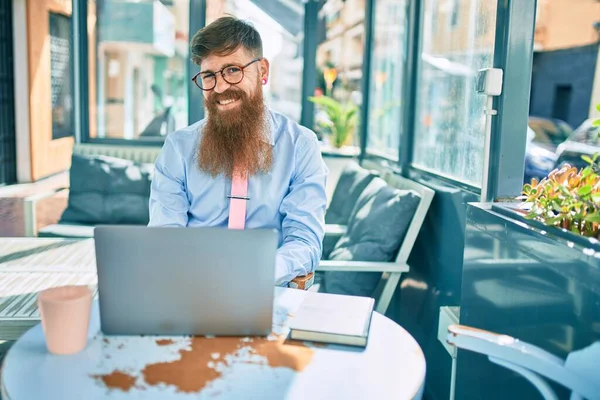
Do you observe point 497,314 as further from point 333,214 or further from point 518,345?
point 333,214

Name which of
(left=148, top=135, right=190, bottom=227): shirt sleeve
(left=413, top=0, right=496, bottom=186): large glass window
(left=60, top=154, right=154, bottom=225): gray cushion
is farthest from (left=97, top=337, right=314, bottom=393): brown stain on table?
(left=60, top=154, right=154, bottom=225): gray cushion

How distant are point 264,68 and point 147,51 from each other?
488 centimetres

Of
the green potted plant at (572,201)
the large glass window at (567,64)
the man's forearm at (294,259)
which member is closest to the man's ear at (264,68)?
the man's forearm at (294,259)

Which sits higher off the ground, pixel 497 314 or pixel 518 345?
pixel 518 345

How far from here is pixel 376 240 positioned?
319 centimetres

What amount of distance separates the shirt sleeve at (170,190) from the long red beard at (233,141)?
4.1 inches

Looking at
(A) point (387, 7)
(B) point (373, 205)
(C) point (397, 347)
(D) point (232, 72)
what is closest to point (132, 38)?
(A) point (387, 7)

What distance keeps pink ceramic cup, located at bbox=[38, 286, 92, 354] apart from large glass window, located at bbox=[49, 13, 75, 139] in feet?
27.1

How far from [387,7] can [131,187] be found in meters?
2.44

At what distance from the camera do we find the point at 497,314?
207 centimetres

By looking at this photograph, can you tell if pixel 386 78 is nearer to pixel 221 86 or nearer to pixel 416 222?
pixel 416 222

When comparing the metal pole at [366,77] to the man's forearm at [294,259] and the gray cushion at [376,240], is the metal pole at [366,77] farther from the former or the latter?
the man's forearm at [294,259]

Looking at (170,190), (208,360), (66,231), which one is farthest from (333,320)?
(66,231)

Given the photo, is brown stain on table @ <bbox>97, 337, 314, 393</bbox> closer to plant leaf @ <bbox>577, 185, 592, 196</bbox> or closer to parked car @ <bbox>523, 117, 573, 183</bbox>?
plant leaf @ <bbox>577, 185, 592, 196</bbox>
